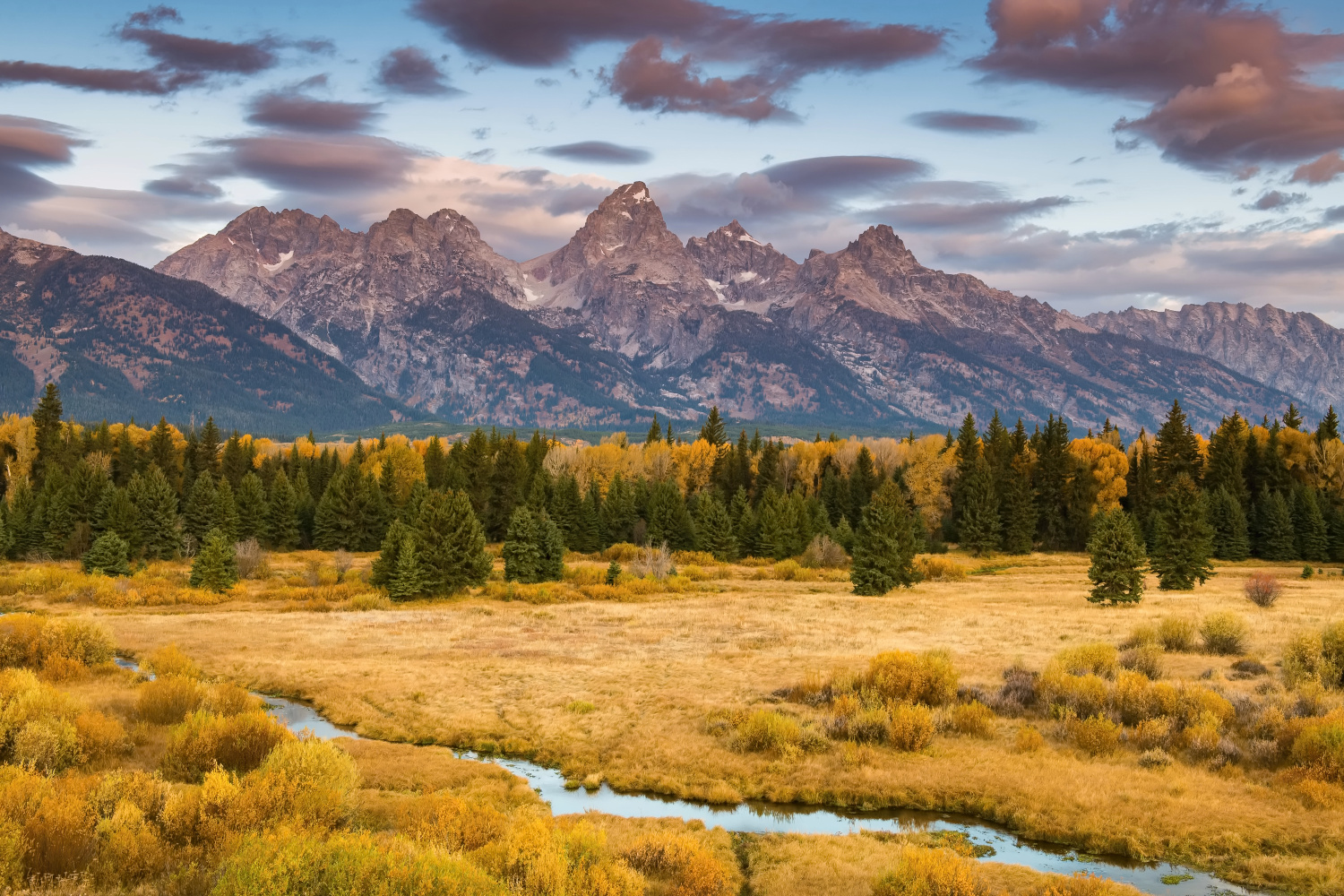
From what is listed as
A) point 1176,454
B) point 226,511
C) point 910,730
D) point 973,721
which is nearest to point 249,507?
point 226,511

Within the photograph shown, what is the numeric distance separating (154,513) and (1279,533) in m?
109

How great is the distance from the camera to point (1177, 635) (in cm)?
3975

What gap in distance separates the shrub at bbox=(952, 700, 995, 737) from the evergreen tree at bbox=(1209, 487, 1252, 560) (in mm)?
74779

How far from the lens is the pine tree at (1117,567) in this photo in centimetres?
5516

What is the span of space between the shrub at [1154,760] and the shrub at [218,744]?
76.0 feet

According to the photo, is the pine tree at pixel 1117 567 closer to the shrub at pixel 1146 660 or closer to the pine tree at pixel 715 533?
the shrub at pixel 1146 660

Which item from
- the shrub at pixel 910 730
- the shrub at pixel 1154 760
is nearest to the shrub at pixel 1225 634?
the shrub at pixel 1154 760

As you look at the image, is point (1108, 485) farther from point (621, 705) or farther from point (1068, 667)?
point (621, 705)

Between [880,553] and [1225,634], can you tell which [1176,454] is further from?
[1225,634]

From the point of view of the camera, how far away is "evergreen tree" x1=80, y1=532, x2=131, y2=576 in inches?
2800

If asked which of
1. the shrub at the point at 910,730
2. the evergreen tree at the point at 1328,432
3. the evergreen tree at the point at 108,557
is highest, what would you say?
the evergreen tree at the point at 1328,432

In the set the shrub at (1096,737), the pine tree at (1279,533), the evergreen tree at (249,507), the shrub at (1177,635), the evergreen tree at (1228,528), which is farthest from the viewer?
the evergreen tree at (249,507)

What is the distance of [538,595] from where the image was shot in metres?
62.4

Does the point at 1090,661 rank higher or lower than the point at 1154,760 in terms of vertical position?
higher
